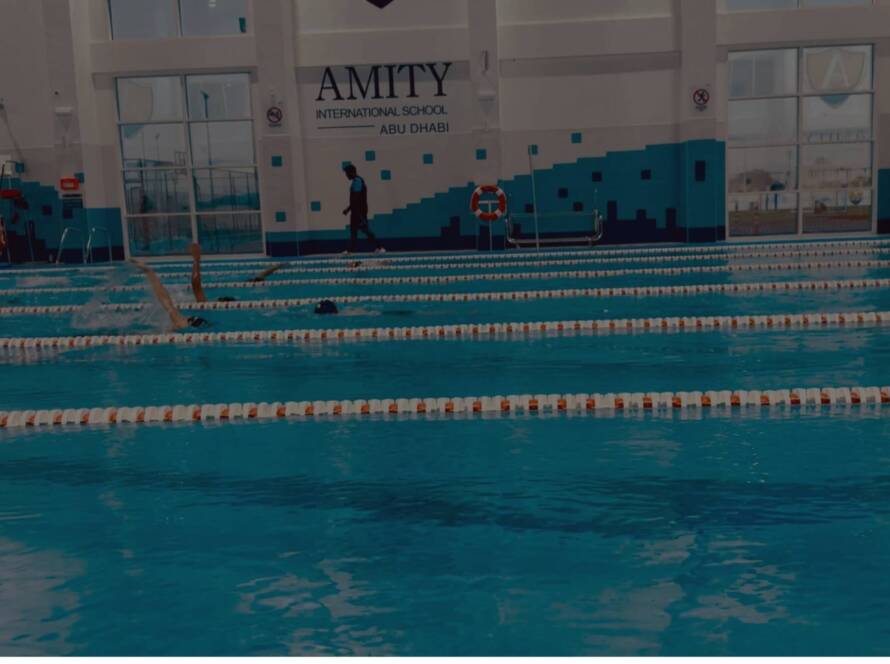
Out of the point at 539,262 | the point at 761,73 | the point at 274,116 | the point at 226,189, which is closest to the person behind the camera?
the point at 539,262

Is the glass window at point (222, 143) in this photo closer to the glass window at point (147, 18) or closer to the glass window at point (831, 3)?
the glass window at point (147, 18)

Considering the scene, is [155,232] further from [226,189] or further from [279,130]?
[279,130]

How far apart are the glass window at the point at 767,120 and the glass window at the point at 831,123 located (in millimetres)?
197

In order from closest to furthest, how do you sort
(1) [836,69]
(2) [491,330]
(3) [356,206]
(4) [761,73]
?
(2) [491,330] < (3) [356,206] < (1) [836,69] < (4) [761,73]

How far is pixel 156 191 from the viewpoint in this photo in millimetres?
14766

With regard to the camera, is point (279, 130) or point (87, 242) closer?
point (279, 130)

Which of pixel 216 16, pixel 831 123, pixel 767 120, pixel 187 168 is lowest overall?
pixel 187 168

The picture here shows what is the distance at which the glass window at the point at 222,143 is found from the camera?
47.6 feet

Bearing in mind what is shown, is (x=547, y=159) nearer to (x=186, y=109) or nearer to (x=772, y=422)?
(x=186, y=109)

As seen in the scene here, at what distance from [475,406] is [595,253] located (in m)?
8.80

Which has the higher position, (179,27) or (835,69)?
(179,27)

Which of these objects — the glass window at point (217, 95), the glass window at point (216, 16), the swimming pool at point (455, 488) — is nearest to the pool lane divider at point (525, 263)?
the glass window at point (217, 95)

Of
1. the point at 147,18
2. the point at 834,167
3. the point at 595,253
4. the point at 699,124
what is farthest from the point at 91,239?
the point at 834,167

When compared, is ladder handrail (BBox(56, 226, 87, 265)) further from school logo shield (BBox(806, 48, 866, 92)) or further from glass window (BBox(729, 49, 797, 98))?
school logo shield (BBox(806, 48, 866, 92))
